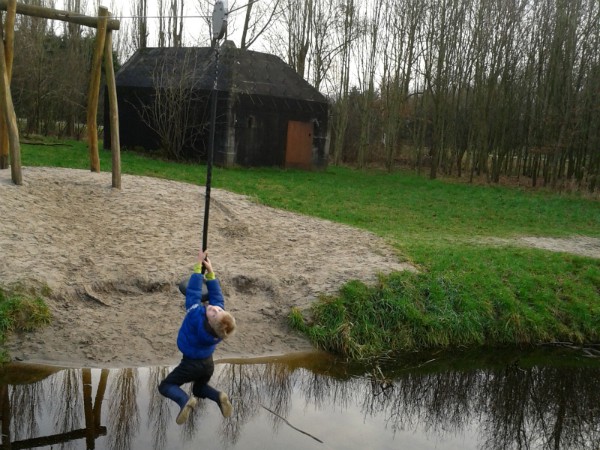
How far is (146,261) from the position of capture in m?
10.5

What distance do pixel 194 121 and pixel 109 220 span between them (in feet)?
47.1

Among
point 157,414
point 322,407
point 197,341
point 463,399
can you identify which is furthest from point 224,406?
point 463,399

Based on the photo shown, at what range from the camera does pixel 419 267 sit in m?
11.4

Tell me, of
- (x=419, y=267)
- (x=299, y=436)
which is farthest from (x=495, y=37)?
(x=299, y=436)

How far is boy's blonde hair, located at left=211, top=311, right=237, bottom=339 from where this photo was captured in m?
5.62

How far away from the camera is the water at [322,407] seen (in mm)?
6496

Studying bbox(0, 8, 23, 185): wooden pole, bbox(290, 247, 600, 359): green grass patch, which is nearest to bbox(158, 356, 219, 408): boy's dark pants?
bbox(290, 247, 600, 359): green grass patch

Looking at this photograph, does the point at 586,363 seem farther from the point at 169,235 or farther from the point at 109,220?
the point at 109,220

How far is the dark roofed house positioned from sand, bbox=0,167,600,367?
450 inches

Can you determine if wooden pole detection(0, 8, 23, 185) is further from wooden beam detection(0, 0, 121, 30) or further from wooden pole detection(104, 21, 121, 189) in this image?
wooden pole detection(104, 21, 121, 189)

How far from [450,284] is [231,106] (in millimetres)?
15393

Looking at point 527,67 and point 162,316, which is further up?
point 527,67

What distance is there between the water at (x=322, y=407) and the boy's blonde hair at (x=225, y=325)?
4.06 feet

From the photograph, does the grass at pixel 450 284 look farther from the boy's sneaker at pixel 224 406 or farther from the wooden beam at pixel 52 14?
the wooden beam at pixel 52 14
